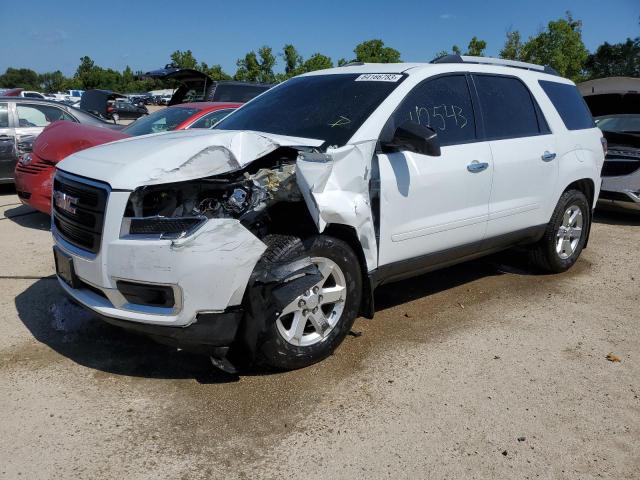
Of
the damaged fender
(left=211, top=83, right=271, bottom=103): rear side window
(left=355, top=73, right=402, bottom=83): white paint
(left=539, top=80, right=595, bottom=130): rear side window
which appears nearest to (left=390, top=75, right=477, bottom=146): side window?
(left=355, top=73, right=402, bottom=83): white paint

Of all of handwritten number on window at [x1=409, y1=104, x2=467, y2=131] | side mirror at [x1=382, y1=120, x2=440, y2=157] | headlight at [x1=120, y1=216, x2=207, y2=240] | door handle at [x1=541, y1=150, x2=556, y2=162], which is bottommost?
headlight at [x1=120, y1=216, x2=207, y2=240]

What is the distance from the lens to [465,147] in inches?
165

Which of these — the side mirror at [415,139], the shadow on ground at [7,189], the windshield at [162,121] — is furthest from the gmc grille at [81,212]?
the shadow on ground at [7,189]

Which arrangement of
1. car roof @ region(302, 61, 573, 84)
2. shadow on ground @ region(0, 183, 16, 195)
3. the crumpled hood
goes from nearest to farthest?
the crumpled hood → car roof @ region(302, 61, 573, 84) → shadow on ground @ region(0, 183, 16, 195)

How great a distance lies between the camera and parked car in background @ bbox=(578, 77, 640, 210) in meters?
7.93

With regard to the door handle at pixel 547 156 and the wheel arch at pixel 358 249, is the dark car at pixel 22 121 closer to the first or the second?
the wheel arch at pixel 358 249

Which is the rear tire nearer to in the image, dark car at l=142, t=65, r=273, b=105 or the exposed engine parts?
the exposed engine parts

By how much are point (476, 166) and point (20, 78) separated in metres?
119

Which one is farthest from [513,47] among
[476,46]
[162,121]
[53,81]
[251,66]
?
[53,81]

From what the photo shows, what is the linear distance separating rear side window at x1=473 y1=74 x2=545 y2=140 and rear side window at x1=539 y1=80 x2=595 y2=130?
405mm

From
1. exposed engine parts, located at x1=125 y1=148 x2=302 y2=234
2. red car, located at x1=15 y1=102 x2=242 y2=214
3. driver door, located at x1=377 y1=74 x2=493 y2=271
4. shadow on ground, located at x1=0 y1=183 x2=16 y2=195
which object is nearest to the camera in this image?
exposed engine parts, located at x1=125 y1=148 x2=302 y2=234

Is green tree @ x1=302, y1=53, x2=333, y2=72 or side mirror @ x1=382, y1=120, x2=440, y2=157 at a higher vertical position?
green tree @ x1=302, y1=53, x2=333, y2=72

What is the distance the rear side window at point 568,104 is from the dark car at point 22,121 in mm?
6235

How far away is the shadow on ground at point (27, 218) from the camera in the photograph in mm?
7020
